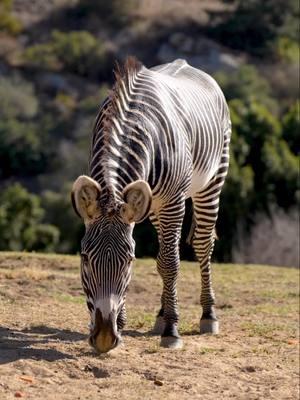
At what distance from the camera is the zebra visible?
6598 mm

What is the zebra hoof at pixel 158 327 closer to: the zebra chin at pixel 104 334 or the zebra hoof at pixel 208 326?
the zebra hoof at pixel 208 326

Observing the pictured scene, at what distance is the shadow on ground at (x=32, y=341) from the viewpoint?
24.1ft

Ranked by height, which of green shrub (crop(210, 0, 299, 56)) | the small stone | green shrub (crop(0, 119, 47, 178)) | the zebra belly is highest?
green shrub (crop(210, 0, 299, 56))

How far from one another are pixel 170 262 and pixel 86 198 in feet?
5.96

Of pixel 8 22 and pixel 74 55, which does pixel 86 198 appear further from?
pixel 8 22

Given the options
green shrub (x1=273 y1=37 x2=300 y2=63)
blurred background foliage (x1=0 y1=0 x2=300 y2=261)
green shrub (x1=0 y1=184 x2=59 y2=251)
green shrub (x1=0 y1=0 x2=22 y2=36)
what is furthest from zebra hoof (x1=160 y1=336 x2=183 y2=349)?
green shrub (x1=0 y1=0 x2=22 y2=36)

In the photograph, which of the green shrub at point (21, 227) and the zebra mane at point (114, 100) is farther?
the green shrub at point (21, 227)

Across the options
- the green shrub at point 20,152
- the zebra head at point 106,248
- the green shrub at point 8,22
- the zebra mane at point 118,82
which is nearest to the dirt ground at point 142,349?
the zebra head at point 106,248

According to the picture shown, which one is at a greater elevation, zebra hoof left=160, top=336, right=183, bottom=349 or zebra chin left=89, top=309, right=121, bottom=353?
zebra chin left=89, top=309, right=121, bottom=353

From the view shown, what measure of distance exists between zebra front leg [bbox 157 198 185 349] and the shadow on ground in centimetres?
70

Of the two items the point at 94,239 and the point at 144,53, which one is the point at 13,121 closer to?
the point at 144,53

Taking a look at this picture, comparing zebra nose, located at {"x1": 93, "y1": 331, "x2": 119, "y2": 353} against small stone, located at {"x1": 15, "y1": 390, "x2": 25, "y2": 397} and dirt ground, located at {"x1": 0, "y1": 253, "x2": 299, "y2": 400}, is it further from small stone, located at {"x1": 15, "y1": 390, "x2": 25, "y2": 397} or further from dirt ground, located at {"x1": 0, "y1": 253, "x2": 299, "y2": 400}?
small stone, located at {"x1": 15, "y1": 390, "x2": 25, "y2": 397}

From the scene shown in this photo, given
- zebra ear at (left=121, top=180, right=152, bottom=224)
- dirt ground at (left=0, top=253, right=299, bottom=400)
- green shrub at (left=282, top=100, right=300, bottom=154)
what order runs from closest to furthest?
zebra ear at (left=121, top=180, right=152, bottom=224) < dirt ground at (left=0, top=253, right=299, bottom=400) < green shrub at (left=282, top=100, right=300, bottom=154)

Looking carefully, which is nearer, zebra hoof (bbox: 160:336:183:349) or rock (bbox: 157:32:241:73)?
zebra hoof (bbox: 160:336:183:349)
